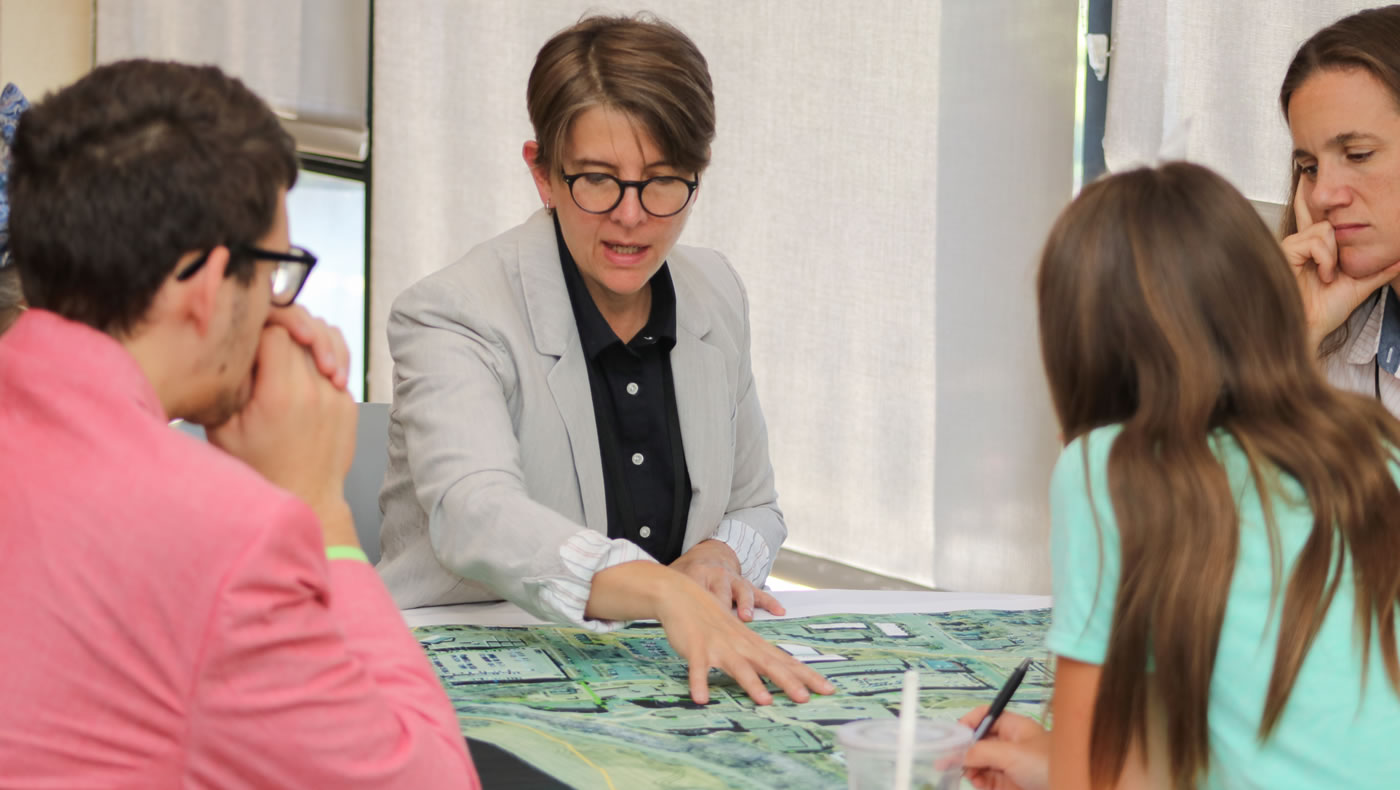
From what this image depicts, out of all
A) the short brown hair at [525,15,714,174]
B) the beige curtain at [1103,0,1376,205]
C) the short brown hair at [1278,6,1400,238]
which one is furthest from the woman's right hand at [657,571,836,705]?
the beige curtain at [1103,0,1376,205]

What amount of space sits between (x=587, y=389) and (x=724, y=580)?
0.34 metres

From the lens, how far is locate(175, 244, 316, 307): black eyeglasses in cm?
85

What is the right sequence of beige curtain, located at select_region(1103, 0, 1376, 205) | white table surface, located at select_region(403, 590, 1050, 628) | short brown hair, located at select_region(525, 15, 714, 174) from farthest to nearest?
beige curtain, located at select_region(1103, 0, 1376, 205), short brown hair, located at select_region(525, 15, 714, 174), white table surface, located at select_region(403, 590, 1050, 628)

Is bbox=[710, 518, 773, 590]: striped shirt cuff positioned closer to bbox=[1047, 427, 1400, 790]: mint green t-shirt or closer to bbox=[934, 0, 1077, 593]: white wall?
bbox=[1047, 427, 1400, 790]: mint green t-shirt

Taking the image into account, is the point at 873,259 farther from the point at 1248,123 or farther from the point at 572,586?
the point at 572,586

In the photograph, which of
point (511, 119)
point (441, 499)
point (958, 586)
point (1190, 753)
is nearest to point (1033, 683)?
point (1190, 753)

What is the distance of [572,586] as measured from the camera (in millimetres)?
1484

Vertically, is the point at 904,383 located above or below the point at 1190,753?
above

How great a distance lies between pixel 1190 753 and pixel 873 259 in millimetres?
2348

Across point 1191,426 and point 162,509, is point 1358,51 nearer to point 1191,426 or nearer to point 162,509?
point 1191,426

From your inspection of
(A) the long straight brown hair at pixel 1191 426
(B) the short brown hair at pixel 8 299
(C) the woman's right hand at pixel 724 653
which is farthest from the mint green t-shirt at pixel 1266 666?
(B) the short brown hair at pixel 8 299

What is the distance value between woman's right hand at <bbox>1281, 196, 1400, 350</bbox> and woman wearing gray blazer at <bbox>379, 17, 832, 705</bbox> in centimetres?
83

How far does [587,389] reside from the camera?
1.87 m

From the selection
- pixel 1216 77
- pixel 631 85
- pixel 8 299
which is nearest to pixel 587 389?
pixel 631 85
